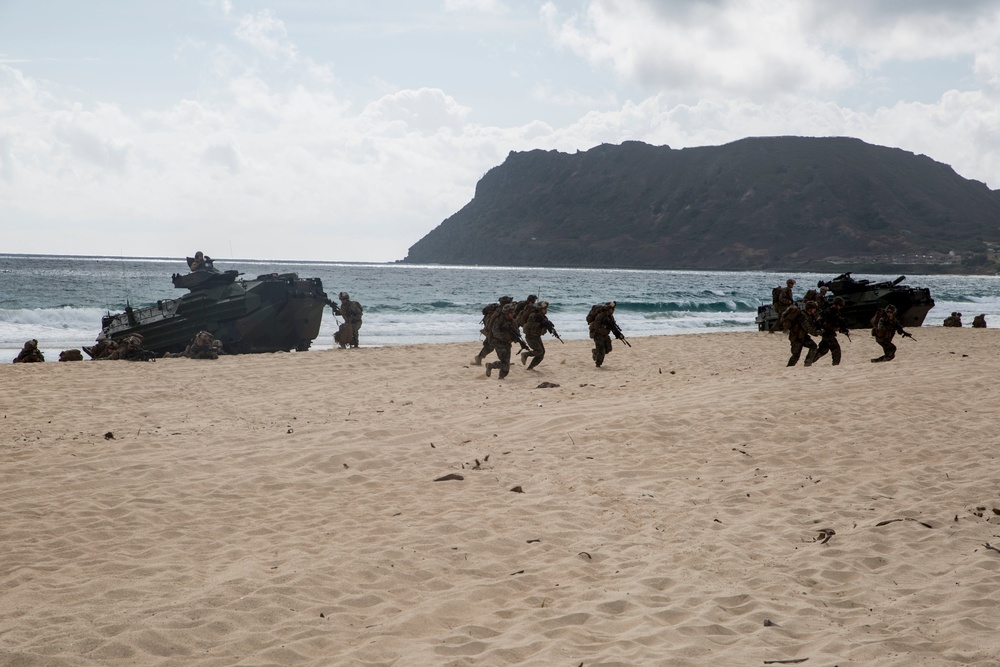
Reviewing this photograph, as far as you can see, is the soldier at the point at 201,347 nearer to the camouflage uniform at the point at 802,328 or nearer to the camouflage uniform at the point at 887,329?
the camouflage uniform at the point at 802,328

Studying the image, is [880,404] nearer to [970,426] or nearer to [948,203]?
[970,426]

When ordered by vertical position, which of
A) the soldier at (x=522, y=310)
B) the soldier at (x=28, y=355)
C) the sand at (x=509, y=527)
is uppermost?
the soldier at (x=522, y=310)

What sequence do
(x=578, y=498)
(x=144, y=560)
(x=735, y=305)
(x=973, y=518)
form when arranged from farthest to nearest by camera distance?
(x=735, y=305)
(x=578, y=498)
(x=973, y=518)
(x=144, y=560)

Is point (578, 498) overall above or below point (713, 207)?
Answer: below

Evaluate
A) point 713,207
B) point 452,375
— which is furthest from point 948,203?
point 452,375

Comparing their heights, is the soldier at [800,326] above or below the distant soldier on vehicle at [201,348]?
above

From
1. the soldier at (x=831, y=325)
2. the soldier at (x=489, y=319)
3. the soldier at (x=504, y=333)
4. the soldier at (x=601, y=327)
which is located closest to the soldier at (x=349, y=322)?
the soldier at (x=489, y=319)

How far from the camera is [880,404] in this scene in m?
11.2

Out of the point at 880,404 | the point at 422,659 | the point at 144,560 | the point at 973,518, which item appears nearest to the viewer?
the point at 422,659

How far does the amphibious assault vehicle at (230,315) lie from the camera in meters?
22.5

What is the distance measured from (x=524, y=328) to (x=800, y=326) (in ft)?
19.1

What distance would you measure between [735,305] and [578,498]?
53341mm

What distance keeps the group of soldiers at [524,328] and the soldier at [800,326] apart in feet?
12.0

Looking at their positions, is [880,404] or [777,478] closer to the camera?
[777,478]
